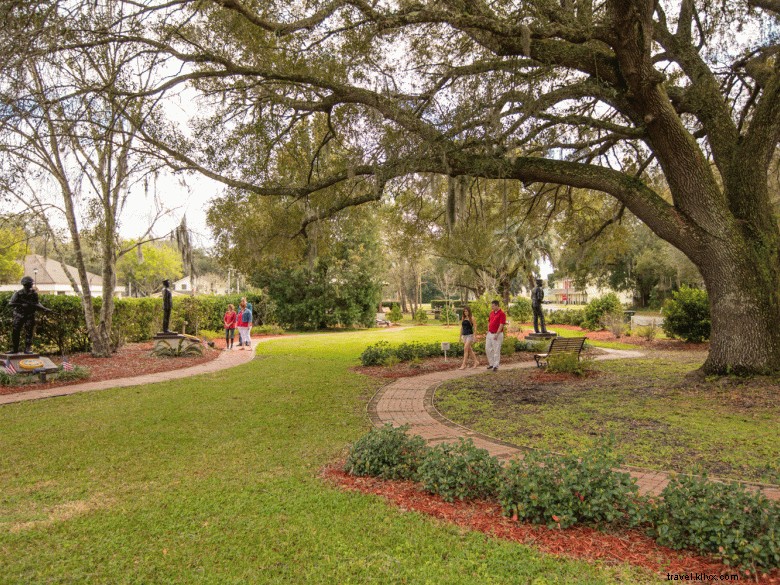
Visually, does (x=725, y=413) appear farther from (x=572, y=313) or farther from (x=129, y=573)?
(x=572, y=313)

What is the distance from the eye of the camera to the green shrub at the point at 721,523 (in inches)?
108

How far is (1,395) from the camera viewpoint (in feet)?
28.7

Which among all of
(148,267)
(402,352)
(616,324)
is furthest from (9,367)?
(148,267)

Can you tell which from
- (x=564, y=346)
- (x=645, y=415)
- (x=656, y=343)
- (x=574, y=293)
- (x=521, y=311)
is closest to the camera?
(x=645, y=415)

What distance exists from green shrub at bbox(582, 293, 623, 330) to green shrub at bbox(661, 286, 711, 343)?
15.7 ft

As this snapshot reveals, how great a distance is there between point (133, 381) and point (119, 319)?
650 cm

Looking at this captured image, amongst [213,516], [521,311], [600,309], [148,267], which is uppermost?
[148,267]

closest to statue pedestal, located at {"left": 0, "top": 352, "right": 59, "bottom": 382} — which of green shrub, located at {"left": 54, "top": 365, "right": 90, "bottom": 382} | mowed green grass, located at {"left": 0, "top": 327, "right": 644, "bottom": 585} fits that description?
green shrub, located at {"left": 54, "top": 365, "right": 90, "bottom": 382}

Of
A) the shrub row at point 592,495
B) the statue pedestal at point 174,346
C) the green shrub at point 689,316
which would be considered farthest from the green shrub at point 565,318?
the shrub row at point 592,495

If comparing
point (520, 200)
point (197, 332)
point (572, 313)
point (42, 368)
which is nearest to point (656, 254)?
point (572, 313)

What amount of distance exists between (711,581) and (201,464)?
4.24m

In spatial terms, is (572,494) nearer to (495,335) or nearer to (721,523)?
(721,523)

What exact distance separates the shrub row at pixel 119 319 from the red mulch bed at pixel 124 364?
0.57 metres

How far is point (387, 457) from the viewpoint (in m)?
4.49
